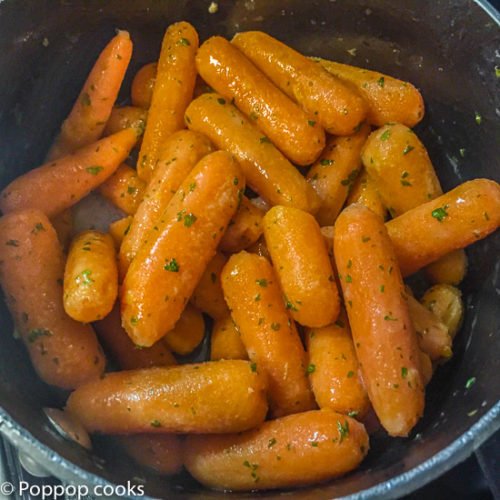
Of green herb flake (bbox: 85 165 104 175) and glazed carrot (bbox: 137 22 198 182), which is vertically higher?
glazed carrot (bbox: 137 22 198 182)

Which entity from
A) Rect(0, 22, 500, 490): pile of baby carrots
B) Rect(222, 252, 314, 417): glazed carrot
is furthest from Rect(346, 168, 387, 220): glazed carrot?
Rect(222, 252, 314, 417): glazed carrot

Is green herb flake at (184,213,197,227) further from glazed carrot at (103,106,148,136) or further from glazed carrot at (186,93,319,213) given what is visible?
glazed carrot at (103,106,148,136)

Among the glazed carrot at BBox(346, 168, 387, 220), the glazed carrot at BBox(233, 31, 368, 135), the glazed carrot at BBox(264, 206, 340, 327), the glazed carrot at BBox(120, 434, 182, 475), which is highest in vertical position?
the glazed carrot at BBox(233, 31, 368, 135)

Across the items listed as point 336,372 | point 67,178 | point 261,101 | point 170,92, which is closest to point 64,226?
point 67,178

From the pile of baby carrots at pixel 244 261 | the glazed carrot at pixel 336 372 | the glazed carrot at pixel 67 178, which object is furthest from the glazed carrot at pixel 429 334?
the glazed carrot at pixel 67 178

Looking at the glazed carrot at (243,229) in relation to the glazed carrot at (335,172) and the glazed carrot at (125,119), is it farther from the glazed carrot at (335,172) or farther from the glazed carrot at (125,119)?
the glazed carrot at (125,119)

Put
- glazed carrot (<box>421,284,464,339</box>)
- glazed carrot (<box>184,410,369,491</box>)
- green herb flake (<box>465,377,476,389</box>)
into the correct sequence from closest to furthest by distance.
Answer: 1. glazed carrot (<box>184,410,369,491</box>)
2. green herb flake (<box>465,377,476,389</box>)
3. glazed carrot (<box>421,284,464,339</box>)

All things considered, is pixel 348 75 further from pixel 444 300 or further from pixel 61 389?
pixel 61 389
